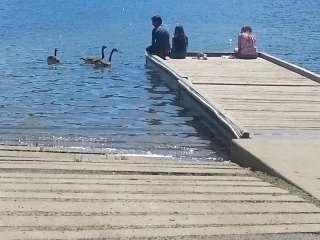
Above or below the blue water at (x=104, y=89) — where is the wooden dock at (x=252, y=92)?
above

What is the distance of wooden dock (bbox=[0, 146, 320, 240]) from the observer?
196 inches

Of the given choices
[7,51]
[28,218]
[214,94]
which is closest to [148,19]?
[7,51]

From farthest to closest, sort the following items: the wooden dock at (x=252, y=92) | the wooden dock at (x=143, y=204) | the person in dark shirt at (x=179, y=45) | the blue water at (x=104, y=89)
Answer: the person in dark shirt at (x=179, y=45), the blue water at (x=104, y=89), the wooden dock at (x=252, y=92), the wooden dock at (x=143, y=204)

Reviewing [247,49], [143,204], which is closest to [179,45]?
[247,49]

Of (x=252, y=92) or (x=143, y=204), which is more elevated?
(x=143, y=204)

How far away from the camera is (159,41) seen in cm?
2050

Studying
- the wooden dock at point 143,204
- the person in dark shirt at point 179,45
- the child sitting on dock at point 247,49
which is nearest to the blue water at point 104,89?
Result: the person in dark shirt at point 179,45

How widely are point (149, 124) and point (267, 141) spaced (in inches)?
218

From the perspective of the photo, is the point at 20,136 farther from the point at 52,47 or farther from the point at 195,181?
the point at 52,47

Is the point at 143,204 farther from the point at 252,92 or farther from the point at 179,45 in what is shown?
the point at 179,45

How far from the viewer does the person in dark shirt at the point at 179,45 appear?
66.5ft

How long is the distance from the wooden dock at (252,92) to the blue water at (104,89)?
1.88 ft

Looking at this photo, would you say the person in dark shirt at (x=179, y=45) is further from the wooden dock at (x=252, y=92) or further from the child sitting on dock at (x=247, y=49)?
the child sitting on dock at (x=247, y=49)

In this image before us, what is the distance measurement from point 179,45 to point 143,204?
1515cm
